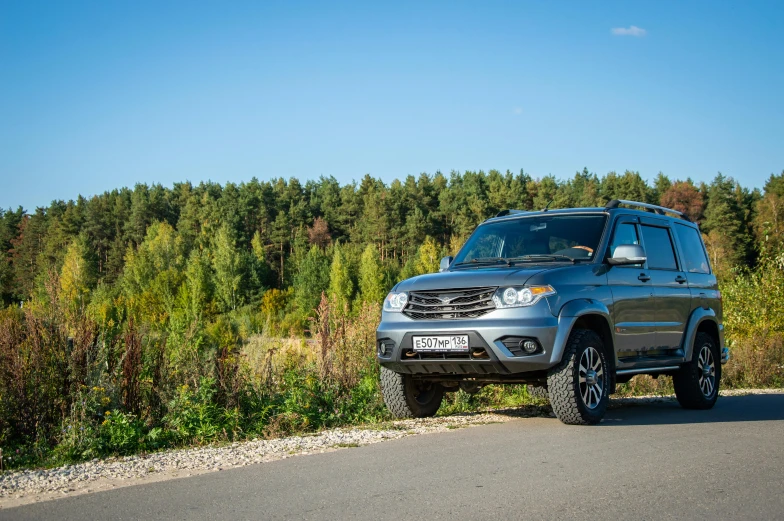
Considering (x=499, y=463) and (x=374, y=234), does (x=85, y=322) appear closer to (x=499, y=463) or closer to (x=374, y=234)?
(x=499, y=463)

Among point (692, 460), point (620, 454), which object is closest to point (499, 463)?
point (620, 454)

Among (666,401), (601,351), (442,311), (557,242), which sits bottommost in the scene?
(666,401)

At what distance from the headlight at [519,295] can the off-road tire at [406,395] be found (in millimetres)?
1584

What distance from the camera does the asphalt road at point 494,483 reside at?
4684mm

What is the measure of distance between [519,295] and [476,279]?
1.59 feet

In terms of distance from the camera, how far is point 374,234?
9762 centimetres

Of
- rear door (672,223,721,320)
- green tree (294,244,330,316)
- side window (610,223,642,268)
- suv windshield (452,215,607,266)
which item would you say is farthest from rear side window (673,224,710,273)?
green tree (294,244,330,316)

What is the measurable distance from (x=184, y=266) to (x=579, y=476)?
96.3 metres

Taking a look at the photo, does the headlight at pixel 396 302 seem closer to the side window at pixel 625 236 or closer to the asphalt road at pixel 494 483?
the asphalt road at pixel 494 483

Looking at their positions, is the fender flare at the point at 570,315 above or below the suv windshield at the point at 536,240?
below

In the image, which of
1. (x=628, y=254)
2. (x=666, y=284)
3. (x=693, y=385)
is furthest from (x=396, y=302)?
(x=693, y=385)

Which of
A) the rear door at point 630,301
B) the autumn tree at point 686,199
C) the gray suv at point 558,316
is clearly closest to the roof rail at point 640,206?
the gray suv at point 558,316

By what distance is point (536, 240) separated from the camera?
9.21 metres

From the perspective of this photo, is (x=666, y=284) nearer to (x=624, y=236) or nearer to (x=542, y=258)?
(x=624, y=236)
